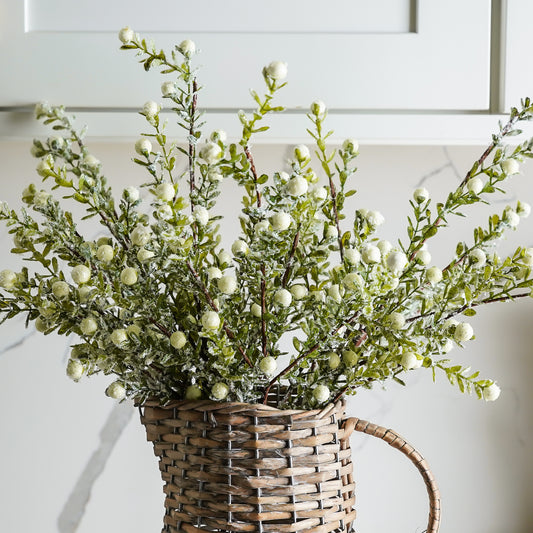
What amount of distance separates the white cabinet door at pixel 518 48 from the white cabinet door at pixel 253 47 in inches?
0.9

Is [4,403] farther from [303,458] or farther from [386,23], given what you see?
[386,23]

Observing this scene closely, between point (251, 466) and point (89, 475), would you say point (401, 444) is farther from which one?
point (89, 475)

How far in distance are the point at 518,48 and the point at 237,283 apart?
39 centimetres

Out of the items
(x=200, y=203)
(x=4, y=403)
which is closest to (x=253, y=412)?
(x=200, y=203)

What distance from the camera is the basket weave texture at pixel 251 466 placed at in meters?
0.65

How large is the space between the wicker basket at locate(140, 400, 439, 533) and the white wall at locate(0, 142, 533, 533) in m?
0.40

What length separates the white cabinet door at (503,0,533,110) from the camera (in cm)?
74

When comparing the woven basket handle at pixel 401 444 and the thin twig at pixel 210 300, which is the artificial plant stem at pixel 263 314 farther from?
the woven basket handle at pixel 401 444

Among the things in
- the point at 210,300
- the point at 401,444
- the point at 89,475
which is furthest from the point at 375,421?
the point at 210,300

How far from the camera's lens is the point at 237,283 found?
0.66m

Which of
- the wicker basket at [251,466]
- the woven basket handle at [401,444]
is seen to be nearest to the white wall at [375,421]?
the woven basket handle at [401,444]

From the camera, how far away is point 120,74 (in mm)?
736

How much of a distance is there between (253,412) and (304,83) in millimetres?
341

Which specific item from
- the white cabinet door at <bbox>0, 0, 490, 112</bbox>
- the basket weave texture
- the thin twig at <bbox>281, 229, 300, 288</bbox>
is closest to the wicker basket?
the basket weave texture
